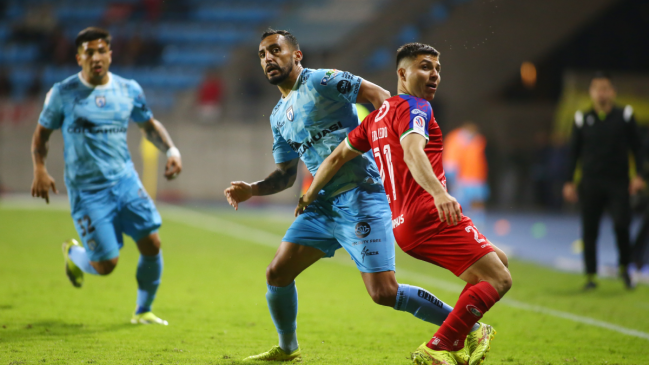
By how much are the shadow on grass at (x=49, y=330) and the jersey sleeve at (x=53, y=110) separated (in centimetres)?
162

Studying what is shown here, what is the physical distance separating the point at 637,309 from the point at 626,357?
2237 millimetres

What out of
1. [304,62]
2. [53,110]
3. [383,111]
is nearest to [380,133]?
[383,111]

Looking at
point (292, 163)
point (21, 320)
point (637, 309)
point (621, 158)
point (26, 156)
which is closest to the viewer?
point (292, 163)

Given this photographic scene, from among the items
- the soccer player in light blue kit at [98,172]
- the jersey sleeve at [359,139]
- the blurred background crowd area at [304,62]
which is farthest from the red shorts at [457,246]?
the blurred background crowd area at [304,62]

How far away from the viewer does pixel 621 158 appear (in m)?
7.99

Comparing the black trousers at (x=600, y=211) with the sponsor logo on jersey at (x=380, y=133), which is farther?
the black trousers at (x=600, y=211)

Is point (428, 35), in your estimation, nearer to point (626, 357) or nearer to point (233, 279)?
point (233, 279)

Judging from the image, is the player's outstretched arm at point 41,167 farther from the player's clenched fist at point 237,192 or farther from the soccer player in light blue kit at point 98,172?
the player's clenched fist at point 237,192

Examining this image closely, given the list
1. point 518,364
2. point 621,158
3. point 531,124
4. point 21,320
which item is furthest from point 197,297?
point 531,124

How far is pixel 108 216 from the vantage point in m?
5.78

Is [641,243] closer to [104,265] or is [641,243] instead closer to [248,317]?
[248,317]

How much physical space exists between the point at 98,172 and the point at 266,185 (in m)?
1.82

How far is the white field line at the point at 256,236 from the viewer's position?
6.30m

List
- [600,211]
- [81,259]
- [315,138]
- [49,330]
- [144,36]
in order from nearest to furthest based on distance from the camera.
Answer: [315,138] → [49,330] → [81,259] → [600,211] → [144,36]
